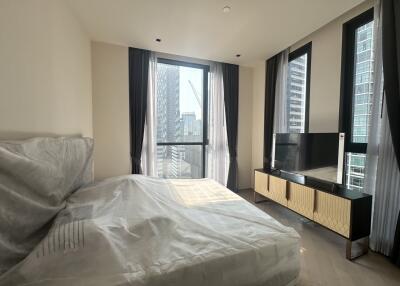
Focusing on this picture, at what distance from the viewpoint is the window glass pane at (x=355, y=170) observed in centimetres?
224

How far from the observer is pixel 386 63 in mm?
1801

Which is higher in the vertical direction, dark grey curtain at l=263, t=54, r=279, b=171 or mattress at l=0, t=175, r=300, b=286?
dark grey curtain at l=263, t=54, r=279, b=171

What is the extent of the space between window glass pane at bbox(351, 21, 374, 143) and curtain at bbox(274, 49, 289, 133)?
103cm

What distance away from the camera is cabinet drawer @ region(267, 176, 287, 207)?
2697mm

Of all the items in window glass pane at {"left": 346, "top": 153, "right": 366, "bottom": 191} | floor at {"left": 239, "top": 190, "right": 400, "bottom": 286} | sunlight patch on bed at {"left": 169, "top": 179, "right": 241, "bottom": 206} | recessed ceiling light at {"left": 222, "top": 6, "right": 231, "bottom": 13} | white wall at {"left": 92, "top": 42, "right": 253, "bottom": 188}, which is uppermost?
recessed ceiling light at {"left": 222, "top": 6, "right": 231, "bottom": 13}

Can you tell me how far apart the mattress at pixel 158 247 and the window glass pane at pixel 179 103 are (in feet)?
6.98

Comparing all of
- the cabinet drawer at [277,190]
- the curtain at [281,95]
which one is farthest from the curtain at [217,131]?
the cabinet drawer at [277,190]

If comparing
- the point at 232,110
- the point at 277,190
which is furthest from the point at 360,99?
the point at 232,110

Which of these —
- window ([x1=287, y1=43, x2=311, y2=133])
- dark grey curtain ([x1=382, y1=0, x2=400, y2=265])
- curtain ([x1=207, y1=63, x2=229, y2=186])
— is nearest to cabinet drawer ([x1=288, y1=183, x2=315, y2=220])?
dark grey curtain ([x1=382, y1=0, x2=400, y2=265])

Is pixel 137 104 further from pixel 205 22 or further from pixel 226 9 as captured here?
pixel 226 9

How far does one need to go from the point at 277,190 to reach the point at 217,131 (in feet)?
5.32

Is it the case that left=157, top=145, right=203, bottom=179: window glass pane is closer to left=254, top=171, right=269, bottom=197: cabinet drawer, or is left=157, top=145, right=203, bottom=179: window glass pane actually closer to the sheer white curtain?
left=254, top=171, right=269, bottom=197: cabinet drawer

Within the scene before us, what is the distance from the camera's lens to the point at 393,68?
1.77 metres

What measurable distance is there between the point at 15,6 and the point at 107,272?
1.74m
